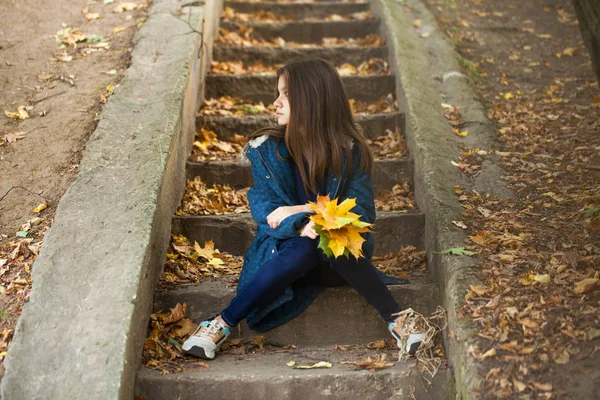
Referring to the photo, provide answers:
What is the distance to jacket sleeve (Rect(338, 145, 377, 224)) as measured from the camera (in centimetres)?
348

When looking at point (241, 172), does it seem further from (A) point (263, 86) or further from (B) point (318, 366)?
(B) point (318, 366)

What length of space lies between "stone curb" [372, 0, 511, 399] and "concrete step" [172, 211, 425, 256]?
0.37 feet

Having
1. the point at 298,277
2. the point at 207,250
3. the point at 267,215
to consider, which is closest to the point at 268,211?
the point at 267,215

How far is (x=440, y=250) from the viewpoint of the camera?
11.7 ft

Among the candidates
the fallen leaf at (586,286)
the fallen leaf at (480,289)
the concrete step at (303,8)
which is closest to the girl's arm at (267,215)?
the fallen leaf at (480,289)

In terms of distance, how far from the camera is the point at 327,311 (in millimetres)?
3600

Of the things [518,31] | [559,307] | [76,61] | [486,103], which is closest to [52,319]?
[559,307]

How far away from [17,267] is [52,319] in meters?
0.49

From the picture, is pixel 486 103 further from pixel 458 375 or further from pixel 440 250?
pixel 458 375

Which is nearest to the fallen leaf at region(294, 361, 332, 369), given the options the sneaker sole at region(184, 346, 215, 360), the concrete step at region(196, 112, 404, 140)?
the sneaker sole at region(184, 346, 215, 360)

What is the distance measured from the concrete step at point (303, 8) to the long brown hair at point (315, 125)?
3442 mm

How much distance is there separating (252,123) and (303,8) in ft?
7.69

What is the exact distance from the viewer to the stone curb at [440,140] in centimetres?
316

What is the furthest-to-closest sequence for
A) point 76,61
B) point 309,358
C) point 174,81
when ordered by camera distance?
point 76,61
point 174,81
point 309,358
